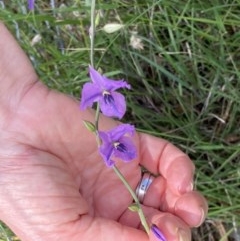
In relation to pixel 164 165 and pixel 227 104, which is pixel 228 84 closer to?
pixel 227 104

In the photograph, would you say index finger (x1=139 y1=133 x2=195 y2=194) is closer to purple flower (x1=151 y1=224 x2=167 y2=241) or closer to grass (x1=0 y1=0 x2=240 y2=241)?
purple flower (x1=151 y1=224 x2=167 y2=241)

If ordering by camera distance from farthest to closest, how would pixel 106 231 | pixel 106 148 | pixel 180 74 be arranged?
pixel 180 74, pixel 106 231, pixel 106 148

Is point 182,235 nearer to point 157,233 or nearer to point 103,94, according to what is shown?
point 157,233

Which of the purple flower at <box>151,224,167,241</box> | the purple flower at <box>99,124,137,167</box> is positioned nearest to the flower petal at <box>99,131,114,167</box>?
the purple flower at <box>99,124,137,167</box>

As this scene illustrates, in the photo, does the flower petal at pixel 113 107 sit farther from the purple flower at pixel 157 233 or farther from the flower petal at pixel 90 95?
the purple flower at pixel 157 233

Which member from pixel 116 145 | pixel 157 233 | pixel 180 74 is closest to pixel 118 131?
pixel 116 145

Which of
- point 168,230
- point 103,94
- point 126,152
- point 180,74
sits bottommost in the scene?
point 180,74

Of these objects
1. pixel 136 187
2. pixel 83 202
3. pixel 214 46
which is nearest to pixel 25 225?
pixel 83 202

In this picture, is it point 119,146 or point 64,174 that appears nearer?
point 119,146
